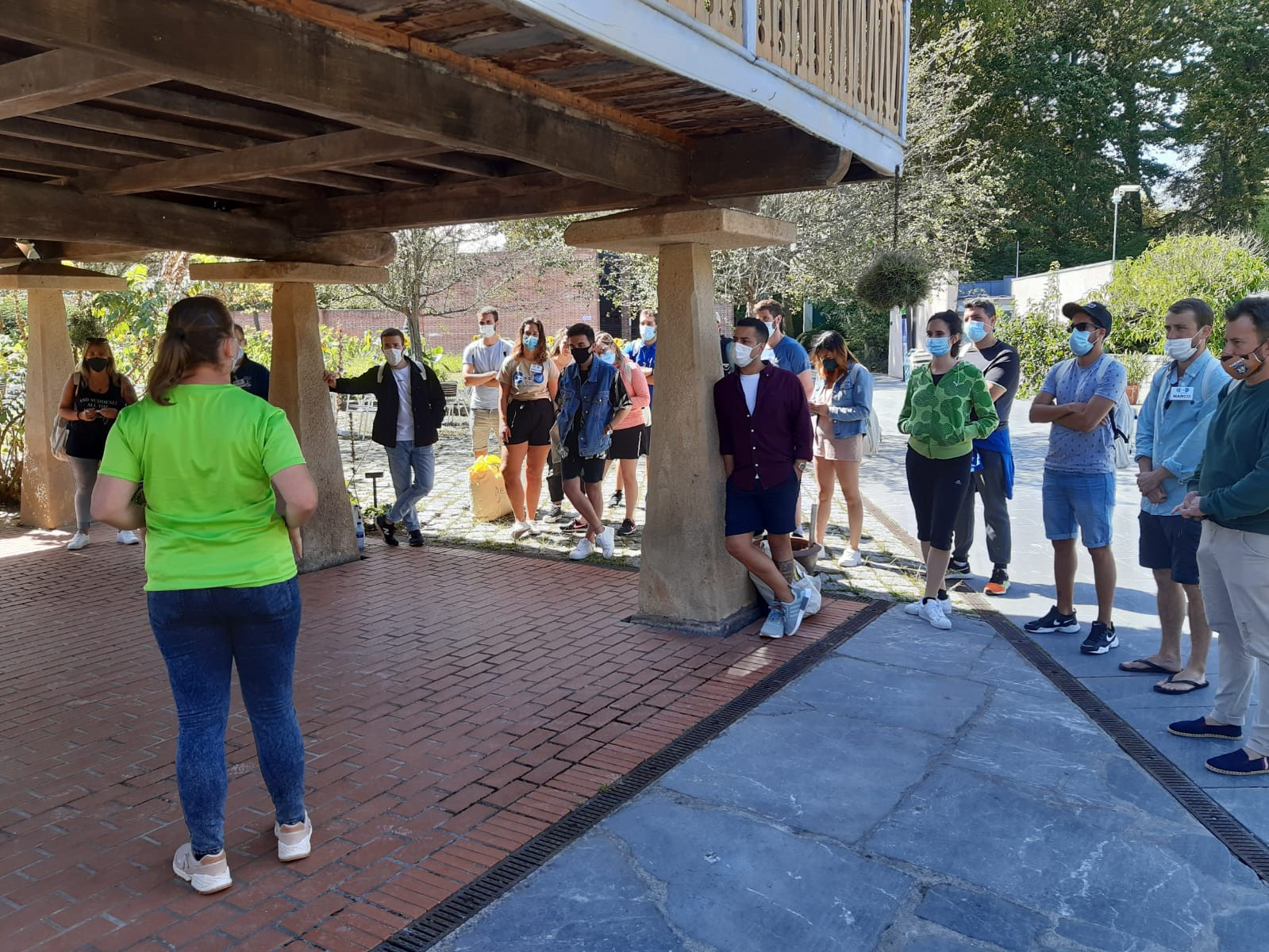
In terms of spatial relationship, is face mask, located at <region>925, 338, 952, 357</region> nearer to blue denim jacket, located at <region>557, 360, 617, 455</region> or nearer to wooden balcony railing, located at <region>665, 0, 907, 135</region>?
wooden balcony railing, located at <region>665, 0, 907, 135</region>

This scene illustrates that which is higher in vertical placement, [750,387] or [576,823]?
[750,387]

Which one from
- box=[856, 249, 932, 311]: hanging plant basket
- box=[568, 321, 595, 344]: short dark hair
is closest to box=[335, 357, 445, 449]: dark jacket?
box=[568, 321, 595, 344]: short dark hair

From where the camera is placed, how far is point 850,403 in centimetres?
737

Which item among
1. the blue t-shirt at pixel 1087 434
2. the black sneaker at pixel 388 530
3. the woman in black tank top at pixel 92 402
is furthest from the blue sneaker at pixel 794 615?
the woman in black tank top at pixel 92 402

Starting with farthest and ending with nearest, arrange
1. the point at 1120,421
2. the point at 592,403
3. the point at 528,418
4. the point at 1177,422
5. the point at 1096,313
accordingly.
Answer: the point at 528,418, the point at 592,403, the point at 1120,421, the point at 1096,313, the point at 1177,422

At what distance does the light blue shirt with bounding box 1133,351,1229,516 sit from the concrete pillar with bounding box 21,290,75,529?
9.50 m

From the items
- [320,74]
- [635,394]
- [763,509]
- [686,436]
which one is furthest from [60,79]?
[635,394]

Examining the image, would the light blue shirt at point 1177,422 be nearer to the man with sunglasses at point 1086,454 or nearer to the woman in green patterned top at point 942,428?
the man with sunglasses at point 1086,454

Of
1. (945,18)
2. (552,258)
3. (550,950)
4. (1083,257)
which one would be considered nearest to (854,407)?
(550,950)

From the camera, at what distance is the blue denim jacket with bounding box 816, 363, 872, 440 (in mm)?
7348

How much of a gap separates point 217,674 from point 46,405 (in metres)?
8.02

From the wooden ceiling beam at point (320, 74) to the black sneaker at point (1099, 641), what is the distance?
12.2 ft

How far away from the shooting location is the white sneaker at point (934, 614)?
6.05 metres

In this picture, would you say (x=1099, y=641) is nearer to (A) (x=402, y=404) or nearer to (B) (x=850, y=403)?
(B) (x=850, y=403)
